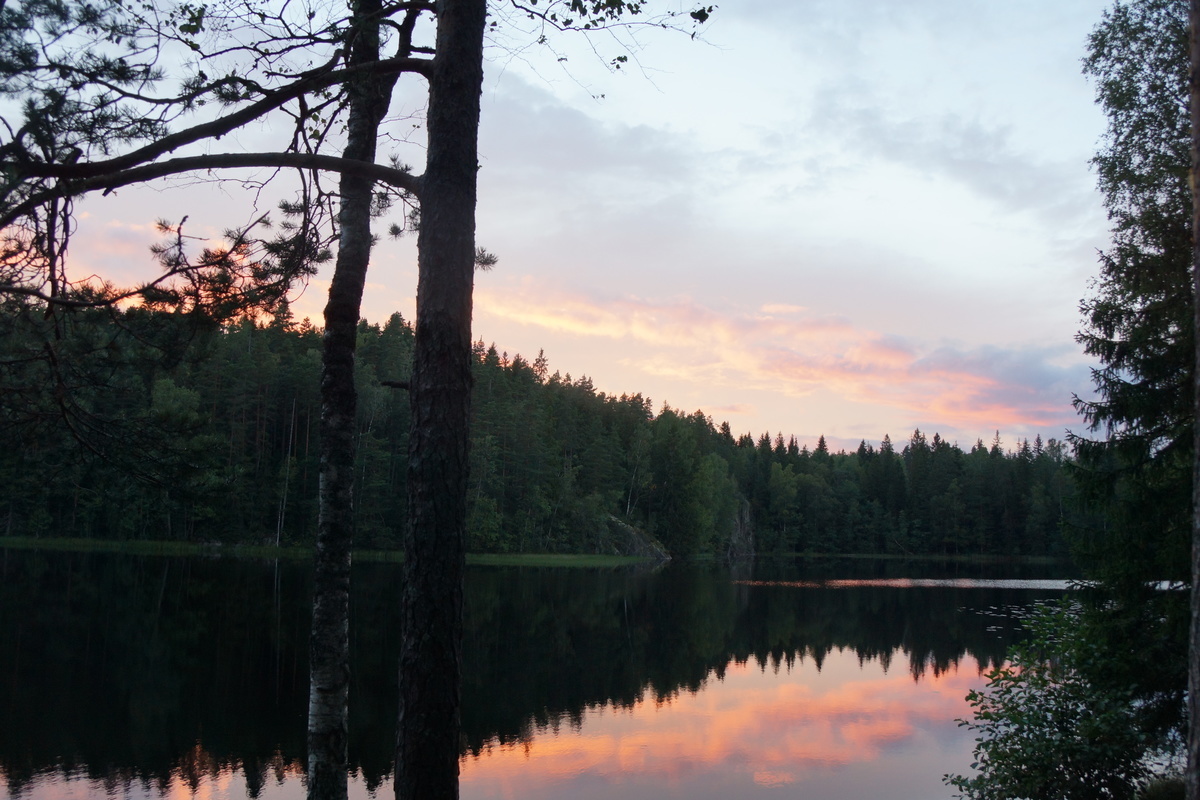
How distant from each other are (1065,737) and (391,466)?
188ft

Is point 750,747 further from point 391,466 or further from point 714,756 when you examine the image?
point 391,466

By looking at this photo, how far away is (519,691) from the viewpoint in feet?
68.7

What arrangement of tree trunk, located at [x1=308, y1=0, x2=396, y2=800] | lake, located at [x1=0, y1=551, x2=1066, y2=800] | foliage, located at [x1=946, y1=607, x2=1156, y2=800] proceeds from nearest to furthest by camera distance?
1. tree trunk, located at [x1=308, y1=0, x2=396, y2=800]
2. foliage, located at [x1=946, y1=607, x2=1156, y2=800]
3. lake, located at [x1=0, y1=551, x2=1066, y2=800]

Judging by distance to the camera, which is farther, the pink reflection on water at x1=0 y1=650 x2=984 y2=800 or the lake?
the lake

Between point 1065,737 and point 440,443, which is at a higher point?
point 440,443

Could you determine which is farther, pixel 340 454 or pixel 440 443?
pixel 340 454

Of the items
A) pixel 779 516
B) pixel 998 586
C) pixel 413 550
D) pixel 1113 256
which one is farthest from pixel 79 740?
pixel 779 516

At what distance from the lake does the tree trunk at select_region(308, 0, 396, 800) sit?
7.26 m

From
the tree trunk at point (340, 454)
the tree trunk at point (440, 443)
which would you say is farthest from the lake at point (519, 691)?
the tree trunk at point (440, 443)

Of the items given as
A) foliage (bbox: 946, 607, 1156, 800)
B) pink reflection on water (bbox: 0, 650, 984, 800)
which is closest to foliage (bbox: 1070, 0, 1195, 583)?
foliage (bbox: 946, 607, 1156, 800)

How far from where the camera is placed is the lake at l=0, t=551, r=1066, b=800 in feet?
47.7

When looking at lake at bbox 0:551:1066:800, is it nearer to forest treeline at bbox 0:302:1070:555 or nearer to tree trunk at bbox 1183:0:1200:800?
forest treeline at bbox 0:302:1070:555

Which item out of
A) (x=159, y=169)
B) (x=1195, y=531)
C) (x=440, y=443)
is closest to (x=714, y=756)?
(x=1195, y=531)

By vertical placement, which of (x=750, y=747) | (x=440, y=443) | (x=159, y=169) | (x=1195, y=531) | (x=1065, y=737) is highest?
(x=159, y=169)
